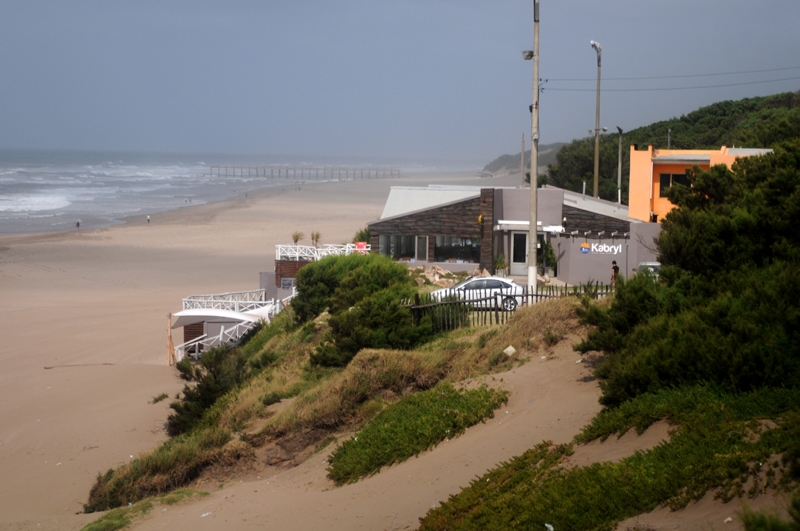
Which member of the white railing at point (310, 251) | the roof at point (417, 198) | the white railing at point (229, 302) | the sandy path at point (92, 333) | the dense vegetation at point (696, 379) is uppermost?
the roof at point (417, 198)

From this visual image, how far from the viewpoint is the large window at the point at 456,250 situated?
29905mm

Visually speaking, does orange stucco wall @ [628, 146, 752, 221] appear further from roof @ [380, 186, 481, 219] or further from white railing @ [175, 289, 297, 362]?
white railing @ [175, 289, 297, 362]

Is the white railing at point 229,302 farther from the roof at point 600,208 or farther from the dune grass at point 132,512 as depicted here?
the dune grass at point 132,512

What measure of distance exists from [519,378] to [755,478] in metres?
5.86

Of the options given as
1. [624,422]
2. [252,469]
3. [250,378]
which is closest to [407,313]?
[250,378]

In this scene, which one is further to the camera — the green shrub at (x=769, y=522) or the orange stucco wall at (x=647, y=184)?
the orange stucco wall at (x=647, y=184)

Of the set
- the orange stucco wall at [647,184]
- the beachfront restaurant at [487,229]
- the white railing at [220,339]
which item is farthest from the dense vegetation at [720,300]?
the orange stucco wall at [647,184]

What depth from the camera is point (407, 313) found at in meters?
16.4

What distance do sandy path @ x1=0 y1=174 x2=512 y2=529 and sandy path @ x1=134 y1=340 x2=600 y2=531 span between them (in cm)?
284

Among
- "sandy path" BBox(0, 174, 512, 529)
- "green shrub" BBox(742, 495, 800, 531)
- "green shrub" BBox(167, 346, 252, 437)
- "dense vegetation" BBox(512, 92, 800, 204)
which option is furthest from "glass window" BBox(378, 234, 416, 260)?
"green shrub" BBox(742, 495, 800, 531)

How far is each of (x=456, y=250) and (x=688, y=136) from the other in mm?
47968

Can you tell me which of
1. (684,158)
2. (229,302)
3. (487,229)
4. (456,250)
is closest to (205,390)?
(229,302)

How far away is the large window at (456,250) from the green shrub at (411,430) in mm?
18760

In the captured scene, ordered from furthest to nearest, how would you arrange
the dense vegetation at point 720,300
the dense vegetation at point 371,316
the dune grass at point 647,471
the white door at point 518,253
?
the white door at point 518,253 < the dense vegetation at point 371,316 < the dense vegetation at point 720,300 < the dune grass at point 647,471
